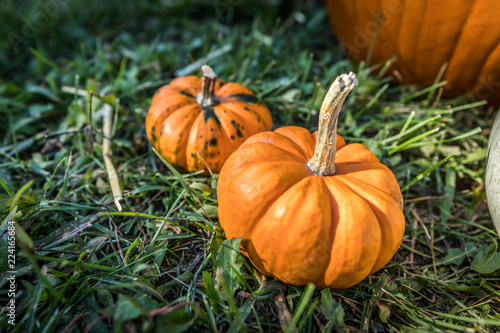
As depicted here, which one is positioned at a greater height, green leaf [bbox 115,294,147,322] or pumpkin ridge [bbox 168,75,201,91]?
pumpkin ridge [bbox 168,75,201,91]

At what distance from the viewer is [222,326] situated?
5.91ft

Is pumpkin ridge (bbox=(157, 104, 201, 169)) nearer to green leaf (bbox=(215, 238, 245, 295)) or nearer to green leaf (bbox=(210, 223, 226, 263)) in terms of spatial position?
green leaf (bbox=(210, 223, 226, 263))

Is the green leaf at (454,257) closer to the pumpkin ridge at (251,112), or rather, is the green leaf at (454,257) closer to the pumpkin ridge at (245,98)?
the pumpkin ridge at (251,112)

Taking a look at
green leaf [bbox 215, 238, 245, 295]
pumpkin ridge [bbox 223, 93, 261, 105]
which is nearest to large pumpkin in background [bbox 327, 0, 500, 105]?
pumpkin ridge [bbox 223, 93, 261, 105]

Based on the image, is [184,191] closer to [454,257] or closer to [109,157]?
[109,157]

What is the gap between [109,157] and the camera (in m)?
2.77

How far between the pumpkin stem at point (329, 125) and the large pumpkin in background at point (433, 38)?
1.59 m

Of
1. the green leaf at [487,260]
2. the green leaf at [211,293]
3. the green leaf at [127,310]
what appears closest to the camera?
the green leaf at [127,310]

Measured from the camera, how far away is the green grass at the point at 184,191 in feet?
6.07

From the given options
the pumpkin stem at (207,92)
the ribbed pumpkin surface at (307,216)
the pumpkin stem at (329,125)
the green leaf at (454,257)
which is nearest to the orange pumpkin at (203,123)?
the pumpkin stem at (207,92)

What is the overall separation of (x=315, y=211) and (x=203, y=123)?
1.08 meters

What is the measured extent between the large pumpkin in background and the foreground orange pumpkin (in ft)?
5.42

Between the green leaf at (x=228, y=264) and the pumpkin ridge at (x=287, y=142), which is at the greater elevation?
the pumpkin ridge at (x=287, y=142)

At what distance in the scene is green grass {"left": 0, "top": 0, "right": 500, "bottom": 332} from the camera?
1852 millimetres
